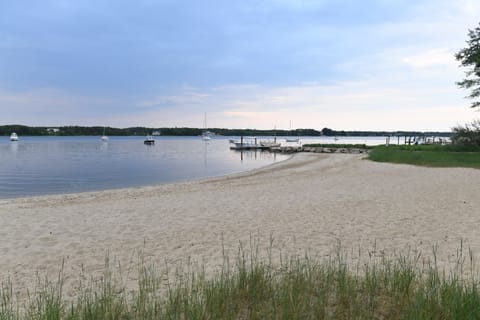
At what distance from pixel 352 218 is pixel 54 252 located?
7.36 meters

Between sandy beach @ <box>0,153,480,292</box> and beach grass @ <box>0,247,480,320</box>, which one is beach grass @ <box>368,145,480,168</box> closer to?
sandy beach @ <box>0,153,480,292</box>

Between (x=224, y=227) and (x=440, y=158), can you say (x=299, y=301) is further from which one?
(x=440, y=158)

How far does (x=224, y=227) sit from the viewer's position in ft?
29.8

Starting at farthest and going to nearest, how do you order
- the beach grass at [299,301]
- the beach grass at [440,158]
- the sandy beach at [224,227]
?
the beach grass at [440,158], the sandy beach at [224,227], the beach grass at [299,301]

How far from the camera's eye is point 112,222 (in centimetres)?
1005

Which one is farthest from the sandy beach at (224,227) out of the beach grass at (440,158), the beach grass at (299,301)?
the beach grass at (440,158)

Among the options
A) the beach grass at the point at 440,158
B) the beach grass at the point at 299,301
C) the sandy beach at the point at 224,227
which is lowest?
the sandy beach at the point at 224,227

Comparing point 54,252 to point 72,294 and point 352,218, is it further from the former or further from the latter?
point 352,218

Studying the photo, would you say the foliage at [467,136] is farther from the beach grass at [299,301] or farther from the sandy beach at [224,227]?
the beach grass at [299,301]

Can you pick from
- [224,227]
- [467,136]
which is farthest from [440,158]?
[224,227]

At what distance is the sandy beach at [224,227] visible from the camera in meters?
6.84

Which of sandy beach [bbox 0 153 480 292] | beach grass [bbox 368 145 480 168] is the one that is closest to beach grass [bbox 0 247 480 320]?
sandy beach [bbox 0 153 480 292]

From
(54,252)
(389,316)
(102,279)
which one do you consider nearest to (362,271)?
(389,316)

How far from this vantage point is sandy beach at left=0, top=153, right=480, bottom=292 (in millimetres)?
6844
